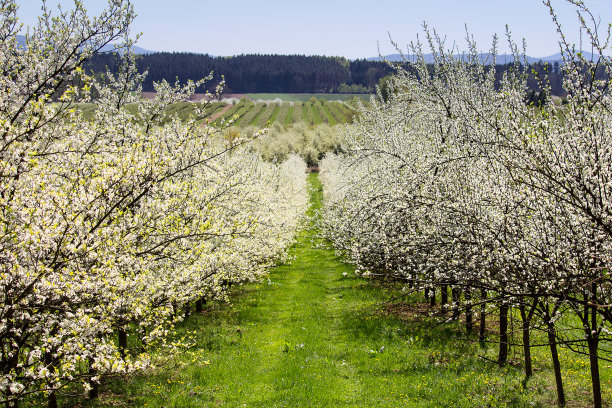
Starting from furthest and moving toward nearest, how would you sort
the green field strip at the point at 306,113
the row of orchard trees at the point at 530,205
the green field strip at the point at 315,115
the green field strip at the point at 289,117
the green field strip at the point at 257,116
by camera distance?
the green field strip at the point at 306,113
the green field strip at the point at 315,115
the green field strip at the point at 289,117
the green field strip at the point at 257,116
the row of orchard trees at the point at 530,205

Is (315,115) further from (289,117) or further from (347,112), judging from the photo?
(347,112)

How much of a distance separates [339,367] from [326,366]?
1.17 feet

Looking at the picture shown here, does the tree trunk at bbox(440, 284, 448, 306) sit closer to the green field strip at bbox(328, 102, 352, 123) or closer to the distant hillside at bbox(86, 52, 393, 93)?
the green field strip at bbox(328, 102, 352, 123)

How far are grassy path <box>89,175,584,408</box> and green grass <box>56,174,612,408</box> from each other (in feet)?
0.09

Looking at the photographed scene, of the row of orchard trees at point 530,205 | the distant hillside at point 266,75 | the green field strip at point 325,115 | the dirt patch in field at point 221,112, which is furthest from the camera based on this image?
the distant hillside at point 266,75

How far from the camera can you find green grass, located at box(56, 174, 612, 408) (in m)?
8.91

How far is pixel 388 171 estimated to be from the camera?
13953mm

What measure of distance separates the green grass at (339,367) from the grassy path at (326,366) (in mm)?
26

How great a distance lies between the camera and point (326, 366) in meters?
11.2

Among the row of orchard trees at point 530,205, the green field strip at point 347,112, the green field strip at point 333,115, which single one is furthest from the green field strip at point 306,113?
the row of orchard trees at point 530,205

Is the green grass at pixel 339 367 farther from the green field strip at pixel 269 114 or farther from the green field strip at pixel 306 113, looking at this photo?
the green field strip at pixel 306 113

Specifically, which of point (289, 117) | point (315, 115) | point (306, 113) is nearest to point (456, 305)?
point (289, 117)

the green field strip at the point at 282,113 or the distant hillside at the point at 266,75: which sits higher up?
the distant hillside at the point at 266,75

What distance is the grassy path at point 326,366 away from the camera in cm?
902
